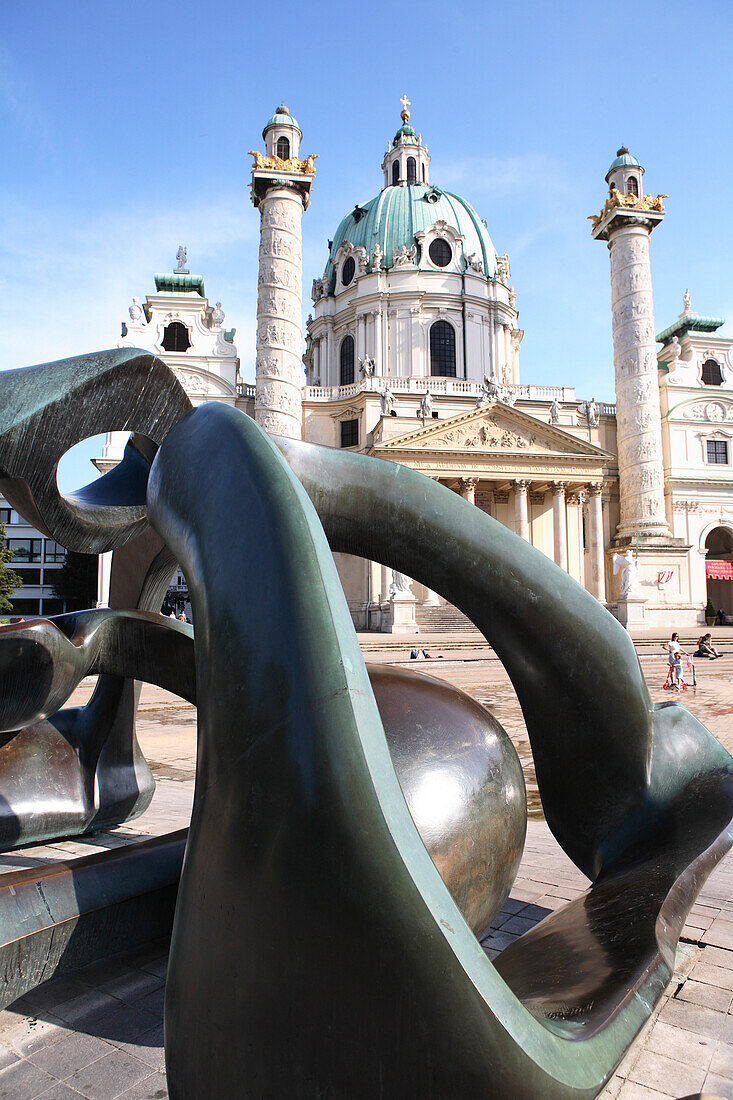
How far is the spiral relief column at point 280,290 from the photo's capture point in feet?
95.8

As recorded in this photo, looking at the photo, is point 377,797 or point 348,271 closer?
point 377,797

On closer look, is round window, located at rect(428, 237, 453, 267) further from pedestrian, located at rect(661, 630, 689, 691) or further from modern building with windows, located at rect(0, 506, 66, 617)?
pedestrian, located at rect(661, 630, 689, 691)

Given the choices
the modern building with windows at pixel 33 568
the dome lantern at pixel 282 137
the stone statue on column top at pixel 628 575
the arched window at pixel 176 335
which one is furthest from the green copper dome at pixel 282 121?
the modern building with windows at pixel 33 568

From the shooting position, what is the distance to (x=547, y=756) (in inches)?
112

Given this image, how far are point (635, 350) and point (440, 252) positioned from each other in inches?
731

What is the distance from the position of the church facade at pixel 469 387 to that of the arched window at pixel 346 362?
0.51 ft

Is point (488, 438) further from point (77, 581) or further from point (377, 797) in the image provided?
point (377, 797)

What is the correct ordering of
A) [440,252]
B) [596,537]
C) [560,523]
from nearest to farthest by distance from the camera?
[560,523]
[596,537]
[440,252]

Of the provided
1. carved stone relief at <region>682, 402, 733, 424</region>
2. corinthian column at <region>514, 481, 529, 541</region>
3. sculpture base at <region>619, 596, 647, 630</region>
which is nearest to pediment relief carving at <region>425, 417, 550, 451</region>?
corinthian column at <region>514, 481, 529, 541</region>

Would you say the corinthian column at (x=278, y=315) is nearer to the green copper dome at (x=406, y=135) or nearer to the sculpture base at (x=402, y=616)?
the sculpture base at (x=402, y=616)

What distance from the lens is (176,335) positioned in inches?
1590

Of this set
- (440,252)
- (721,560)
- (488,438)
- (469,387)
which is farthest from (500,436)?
(440,252)

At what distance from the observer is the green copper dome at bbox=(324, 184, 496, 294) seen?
48625mm

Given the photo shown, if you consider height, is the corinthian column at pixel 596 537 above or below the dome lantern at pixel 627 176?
below
